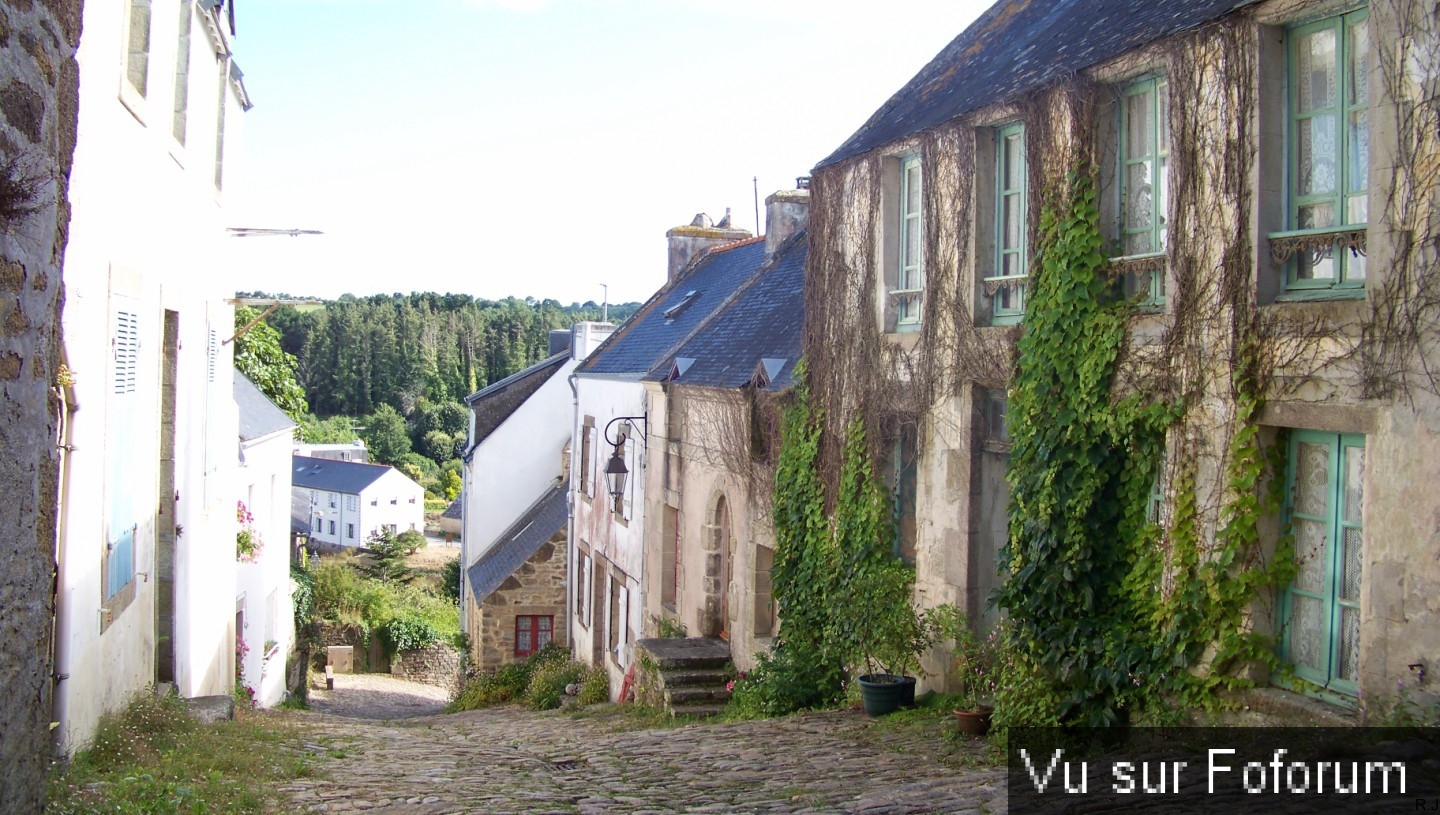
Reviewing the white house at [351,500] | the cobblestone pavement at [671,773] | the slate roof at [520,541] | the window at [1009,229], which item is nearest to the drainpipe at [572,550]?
the slate roof at [520,541]

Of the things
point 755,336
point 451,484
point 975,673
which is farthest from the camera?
point 451,484

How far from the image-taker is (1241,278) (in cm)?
664

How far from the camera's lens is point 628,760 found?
966 centimetres

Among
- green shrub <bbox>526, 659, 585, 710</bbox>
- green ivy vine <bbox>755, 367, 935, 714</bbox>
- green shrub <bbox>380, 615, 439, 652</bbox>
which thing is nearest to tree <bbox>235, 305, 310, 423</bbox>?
green shrub <bbox>380, 615, 439, 652</bbox>

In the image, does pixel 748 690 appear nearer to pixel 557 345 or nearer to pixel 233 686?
pixel 233 686

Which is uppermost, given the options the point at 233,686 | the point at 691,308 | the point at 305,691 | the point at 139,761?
the point at 691,308

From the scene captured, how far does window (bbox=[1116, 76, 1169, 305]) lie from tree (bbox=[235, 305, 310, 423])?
79.5ft

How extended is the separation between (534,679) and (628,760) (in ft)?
39.0

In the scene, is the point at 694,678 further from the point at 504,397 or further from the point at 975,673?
the point at 504,397

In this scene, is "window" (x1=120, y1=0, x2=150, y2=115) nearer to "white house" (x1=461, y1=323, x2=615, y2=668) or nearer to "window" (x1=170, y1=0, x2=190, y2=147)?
"window" (x1=170, y1=0, x2=190, y2=147)

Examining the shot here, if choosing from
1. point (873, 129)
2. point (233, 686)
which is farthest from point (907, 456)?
point (233, 686)

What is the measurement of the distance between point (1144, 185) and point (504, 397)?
21.5 metres

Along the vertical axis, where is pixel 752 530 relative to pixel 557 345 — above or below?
below

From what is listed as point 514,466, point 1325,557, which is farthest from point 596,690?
point 1325,557
